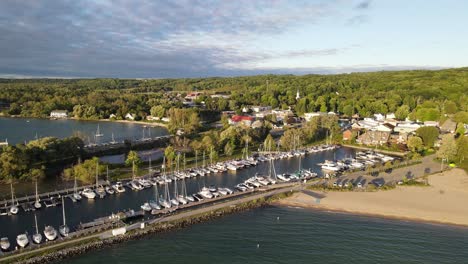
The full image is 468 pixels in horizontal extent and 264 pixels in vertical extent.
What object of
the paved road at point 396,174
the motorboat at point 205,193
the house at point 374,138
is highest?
the house at point 374,138

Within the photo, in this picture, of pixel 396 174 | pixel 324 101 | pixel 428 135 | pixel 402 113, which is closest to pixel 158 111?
pixel 324 101

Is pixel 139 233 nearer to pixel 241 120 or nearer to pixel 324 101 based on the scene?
pixel 241 120

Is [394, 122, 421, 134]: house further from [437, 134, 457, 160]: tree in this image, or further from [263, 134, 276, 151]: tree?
[263, 134, 276, 151]: tree

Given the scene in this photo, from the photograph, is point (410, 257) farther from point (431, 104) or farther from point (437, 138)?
point (431, 104)

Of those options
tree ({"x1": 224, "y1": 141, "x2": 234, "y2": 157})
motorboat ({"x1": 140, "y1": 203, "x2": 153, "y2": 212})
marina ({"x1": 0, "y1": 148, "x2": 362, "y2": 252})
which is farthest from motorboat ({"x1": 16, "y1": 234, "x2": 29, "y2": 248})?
tree ({"x1": 224, "y1": 141, "x2": 234, "y2": 157})

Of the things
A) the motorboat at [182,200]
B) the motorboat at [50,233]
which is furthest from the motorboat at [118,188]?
the motorboat at [50,233]

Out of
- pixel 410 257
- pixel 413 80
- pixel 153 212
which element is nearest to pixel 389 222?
pixel 410 257

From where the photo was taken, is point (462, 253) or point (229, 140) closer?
point (462, 253)

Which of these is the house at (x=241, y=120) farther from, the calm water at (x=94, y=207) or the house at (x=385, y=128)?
the calm water at (x=94, y=207)
